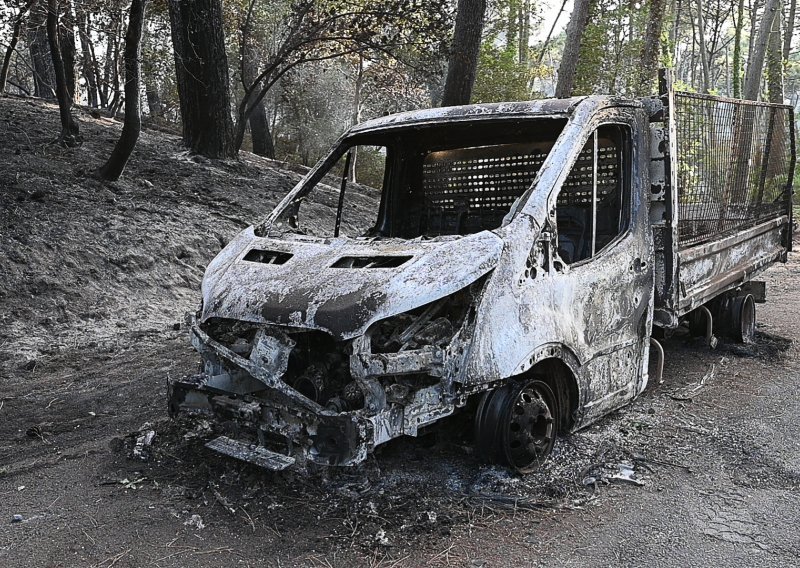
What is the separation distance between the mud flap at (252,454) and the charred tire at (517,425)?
1.02 meters

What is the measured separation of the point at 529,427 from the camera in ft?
13.3

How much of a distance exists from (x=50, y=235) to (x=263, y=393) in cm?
549

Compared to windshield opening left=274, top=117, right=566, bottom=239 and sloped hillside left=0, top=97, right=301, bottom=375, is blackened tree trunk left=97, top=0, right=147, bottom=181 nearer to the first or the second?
sloped hillside left=0, top=97, right=301, bottom=375

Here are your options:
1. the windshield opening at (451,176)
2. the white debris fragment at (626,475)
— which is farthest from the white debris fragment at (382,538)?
the windshield opening at (451,176)

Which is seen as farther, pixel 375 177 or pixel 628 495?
pixel 375 177

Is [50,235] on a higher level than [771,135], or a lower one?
lower

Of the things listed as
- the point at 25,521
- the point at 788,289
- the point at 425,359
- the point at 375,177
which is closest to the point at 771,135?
the point at 788,289

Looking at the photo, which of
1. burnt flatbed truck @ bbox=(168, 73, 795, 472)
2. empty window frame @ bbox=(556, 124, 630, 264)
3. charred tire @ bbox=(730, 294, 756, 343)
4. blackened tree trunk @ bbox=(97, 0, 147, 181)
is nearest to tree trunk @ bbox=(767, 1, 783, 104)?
charred tire @ bbox=(730, 294, 756, 343)

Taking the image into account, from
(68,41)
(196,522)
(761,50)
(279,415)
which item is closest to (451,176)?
(279,415)

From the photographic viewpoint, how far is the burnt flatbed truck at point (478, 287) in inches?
143

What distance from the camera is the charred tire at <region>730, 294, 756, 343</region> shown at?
22.8 ft

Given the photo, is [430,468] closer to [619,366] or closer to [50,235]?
[619,366]

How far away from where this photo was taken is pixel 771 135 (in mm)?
7598

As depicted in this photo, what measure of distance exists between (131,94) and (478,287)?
7.54 m
